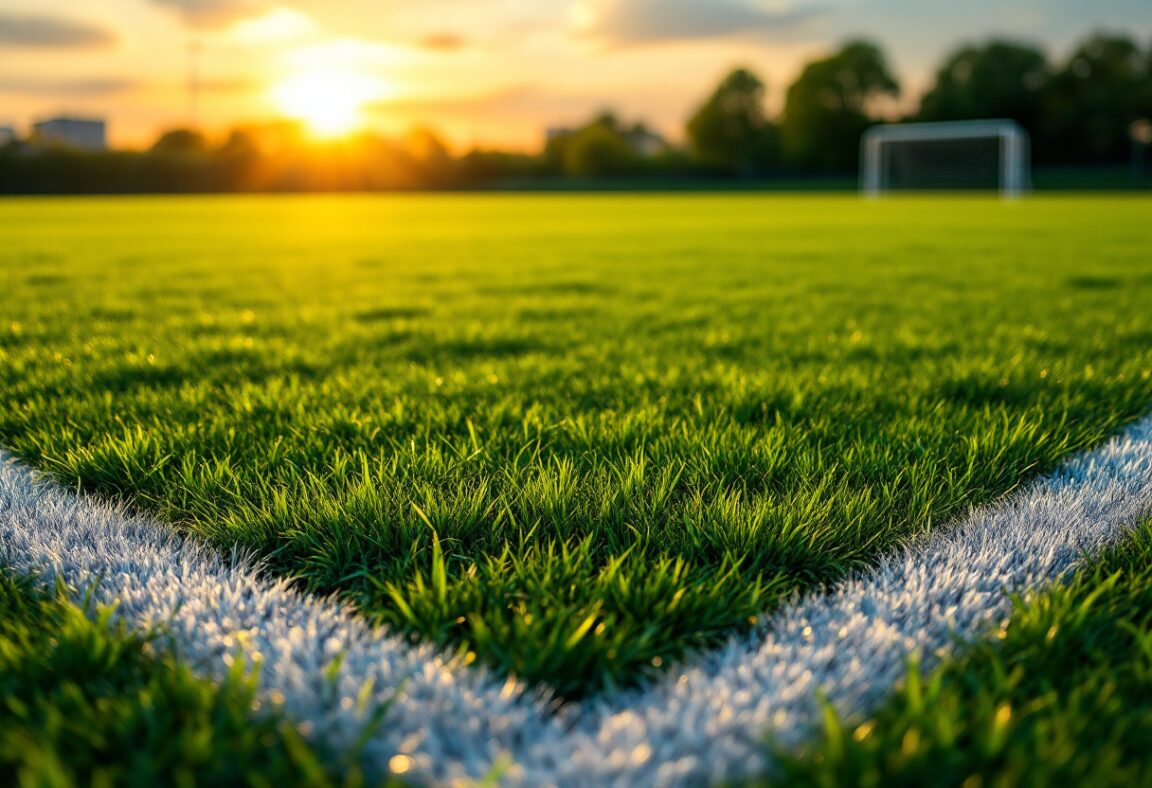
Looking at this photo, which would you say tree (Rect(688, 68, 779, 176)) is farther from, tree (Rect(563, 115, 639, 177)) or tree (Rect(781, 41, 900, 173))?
tree (Rect(563, 115, 639, 177))

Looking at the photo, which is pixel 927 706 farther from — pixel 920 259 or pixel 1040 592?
pixel 920 259

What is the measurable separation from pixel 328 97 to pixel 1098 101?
172 feet

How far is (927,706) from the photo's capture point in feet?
3.54

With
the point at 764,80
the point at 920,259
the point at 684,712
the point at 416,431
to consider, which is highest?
the point at 764,80

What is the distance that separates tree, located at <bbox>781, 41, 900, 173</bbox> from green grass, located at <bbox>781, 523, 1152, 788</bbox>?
69.6m

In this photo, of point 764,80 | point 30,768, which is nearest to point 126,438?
point 30,768

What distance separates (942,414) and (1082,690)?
153 cm

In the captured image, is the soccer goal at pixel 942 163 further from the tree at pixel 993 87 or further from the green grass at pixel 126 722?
the green grass at pixel 126 722

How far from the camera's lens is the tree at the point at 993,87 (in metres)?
65.2

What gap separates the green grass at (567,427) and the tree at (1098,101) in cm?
6671

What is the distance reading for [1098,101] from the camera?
61.2m

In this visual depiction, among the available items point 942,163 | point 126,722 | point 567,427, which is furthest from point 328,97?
point 126,722

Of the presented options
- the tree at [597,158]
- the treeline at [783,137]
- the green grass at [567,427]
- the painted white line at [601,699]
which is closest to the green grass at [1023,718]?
the painted white line at [601,699]

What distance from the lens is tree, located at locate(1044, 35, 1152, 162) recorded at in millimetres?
60875
